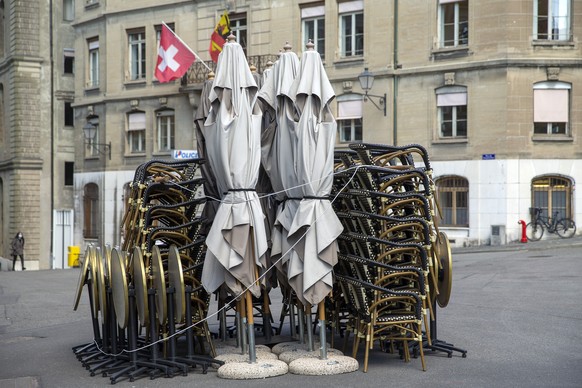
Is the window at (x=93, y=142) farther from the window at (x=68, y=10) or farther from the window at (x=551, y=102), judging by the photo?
the window at (x=551, y=102)

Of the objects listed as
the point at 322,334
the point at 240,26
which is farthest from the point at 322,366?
the point at 240,26

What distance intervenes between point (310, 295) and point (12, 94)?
116 ft

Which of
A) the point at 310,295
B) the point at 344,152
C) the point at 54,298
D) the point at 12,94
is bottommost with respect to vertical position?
the point at 54,298

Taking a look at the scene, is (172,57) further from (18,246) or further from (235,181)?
(235,181)

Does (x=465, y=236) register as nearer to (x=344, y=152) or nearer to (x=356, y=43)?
(x=356, y=43)

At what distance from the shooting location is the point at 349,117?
30078 millimetres

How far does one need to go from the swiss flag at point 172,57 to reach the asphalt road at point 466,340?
1052 centimetres

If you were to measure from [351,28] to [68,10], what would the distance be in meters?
18.5

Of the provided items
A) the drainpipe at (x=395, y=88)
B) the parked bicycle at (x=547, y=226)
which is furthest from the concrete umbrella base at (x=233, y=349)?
the drainpipe at (x=395, y=88)

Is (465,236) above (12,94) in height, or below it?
below

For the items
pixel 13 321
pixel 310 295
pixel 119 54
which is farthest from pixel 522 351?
pixel 119 54

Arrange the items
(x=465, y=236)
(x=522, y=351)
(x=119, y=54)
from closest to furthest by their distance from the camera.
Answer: (x=522, y=351), (x=465, y=236), (x=119, y=54)

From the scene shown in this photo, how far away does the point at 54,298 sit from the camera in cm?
1817

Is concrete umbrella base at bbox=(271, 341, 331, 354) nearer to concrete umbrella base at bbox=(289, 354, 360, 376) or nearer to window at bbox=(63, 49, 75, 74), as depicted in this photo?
concrete umbrella base at bbox=(289, 354, 360, 376)
